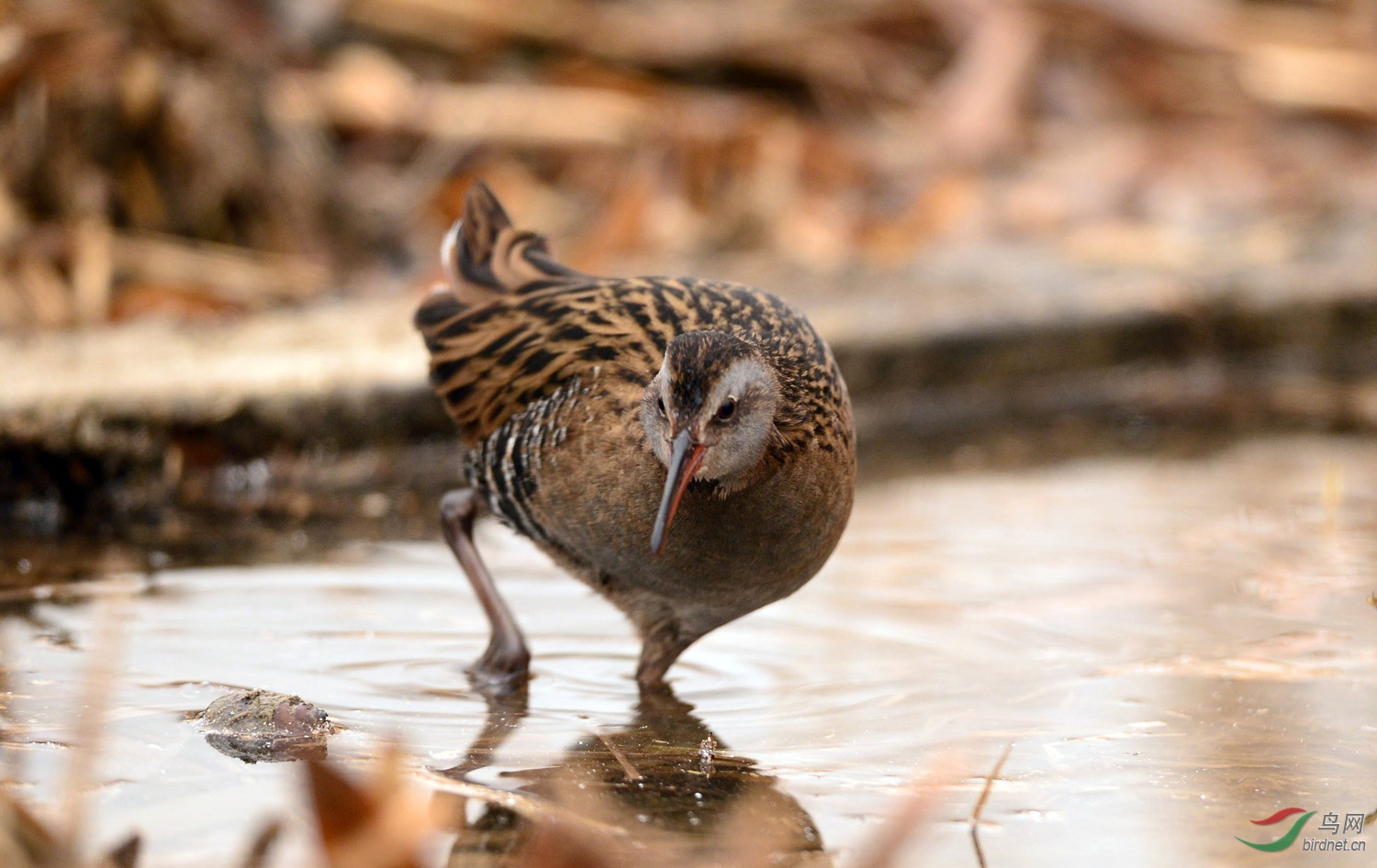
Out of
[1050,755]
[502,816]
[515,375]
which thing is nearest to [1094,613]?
[1050,755]

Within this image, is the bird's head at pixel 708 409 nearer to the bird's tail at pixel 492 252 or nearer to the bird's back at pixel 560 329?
the bird's back at pixel 560 329

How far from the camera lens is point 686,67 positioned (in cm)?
962

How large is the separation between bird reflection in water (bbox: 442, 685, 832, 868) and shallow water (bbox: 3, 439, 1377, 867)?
0.14 ft

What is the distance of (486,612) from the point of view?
4.11 m

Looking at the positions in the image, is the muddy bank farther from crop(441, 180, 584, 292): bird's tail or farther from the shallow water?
crop(441, 180, 584, 292): bird's tail

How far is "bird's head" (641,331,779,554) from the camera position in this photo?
3268mm

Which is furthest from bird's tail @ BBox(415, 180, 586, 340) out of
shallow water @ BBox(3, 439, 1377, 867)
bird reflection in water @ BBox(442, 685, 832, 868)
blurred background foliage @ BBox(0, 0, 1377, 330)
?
blurred background foliage @ BBox(0, 0, 1377, 330)

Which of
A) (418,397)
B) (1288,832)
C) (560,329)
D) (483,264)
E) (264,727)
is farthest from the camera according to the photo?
(418,397)

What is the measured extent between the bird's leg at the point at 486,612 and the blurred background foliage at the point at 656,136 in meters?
2.54

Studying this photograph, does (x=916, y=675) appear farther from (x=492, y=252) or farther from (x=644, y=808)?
(x=492, y=252)

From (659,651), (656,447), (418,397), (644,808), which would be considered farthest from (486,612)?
(418,397)

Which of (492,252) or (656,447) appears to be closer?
(656,447)

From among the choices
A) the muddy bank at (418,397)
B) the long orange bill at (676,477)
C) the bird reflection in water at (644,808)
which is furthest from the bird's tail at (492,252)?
the bird reflection in water at (644,808)

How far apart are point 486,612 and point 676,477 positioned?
3.22ft
